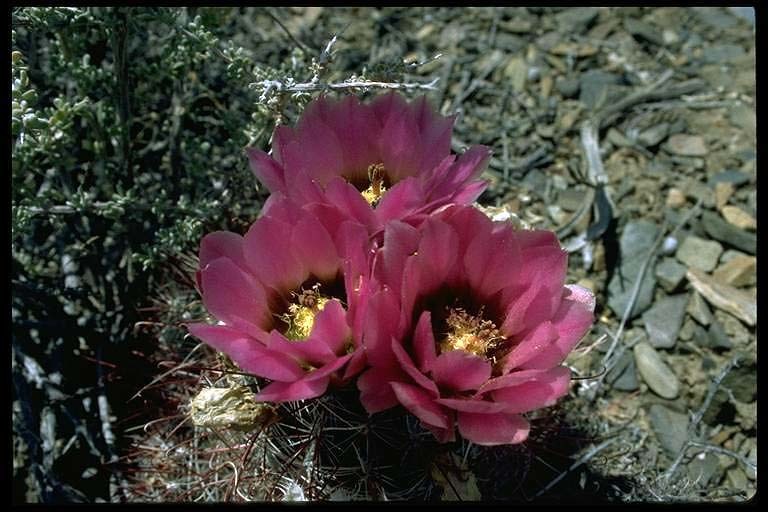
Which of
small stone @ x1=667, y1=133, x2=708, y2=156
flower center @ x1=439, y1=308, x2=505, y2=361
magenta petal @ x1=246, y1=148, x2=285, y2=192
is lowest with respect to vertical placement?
small stone @ x1=667, y1=133, x2=708, y2=156

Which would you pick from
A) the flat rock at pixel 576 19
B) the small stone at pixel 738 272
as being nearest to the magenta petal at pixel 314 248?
the small stone at pixel 738 272

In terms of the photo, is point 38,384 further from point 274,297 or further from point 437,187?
point 437,187

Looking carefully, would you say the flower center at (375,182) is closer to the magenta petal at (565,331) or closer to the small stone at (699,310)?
the magenta petal at (565,331)

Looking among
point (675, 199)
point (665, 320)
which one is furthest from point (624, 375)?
point (675, 199)

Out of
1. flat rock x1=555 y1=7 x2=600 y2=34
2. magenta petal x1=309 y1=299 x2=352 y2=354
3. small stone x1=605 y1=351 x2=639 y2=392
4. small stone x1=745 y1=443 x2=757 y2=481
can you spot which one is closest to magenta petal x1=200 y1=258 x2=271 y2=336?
magenta petal x1=309 y1=299 x2=352 y2=354

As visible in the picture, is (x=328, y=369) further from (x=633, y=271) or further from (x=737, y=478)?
(x=633, y=271)

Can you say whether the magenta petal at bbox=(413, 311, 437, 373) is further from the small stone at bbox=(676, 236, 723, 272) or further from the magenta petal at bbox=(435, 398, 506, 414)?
the small stone at bbox=(676, 236, 723, 272)
